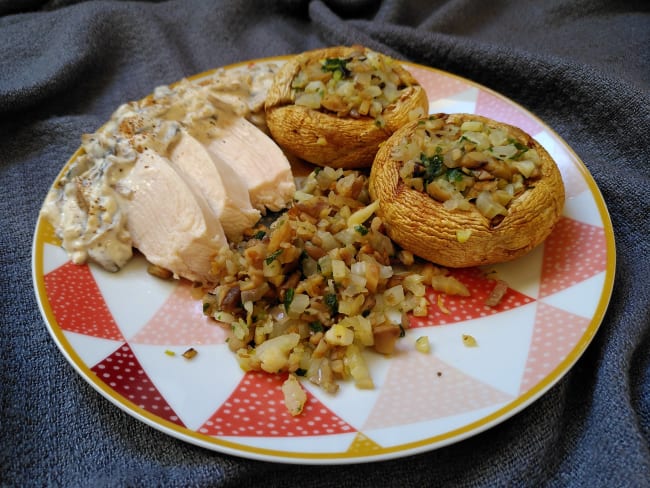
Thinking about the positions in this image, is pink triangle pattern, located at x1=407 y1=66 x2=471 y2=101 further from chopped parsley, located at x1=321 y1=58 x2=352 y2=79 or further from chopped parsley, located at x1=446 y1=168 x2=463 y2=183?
chopped parsley, located at x1=446 y1=168 x2=463 y2=183

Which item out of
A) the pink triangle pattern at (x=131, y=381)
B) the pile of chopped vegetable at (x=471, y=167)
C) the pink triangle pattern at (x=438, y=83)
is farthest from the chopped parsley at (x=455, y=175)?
the pink triangle pattern at (x=131, y=381)

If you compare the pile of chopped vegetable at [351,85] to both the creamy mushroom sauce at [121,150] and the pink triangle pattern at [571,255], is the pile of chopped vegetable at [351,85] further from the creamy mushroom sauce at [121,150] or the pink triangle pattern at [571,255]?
the pink triangle pattern at [571,255]

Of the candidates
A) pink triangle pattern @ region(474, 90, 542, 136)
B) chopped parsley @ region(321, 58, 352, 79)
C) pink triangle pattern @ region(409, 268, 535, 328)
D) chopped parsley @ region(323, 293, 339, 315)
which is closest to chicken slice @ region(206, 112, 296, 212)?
chopped parsley @ region(321, 58, 352, 79)

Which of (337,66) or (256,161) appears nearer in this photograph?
(256,161)

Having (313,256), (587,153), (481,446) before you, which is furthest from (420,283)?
(587,153)

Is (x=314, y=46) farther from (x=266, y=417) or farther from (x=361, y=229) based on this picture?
(x=266, y=417)

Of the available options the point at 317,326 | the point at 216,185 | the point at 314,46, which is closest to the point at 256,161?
the point at 216,185
